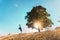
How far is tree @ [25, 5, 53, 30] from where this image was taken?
79.6 metres

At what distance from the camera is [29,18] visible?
267 feet

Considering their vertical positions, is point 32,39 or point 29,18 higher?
point 29,18

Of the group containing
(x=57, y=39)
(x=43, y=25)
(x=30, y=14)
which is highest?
(x=30, y=14)

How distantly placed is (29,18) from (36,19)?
11.3ft

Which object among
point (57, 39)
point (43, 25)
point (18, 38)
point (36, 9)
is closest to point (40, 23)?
point (43, 25)

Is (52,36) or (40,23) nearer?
(52,36)

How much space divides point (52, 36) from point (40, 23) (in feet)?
112

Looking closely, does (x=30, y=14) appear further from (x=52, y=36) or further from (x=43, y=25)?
(x=52, y=36)

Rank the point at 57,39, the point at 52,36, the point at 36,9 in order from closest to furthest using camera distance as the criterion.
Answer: the point at 57,39, the point at 52,36, the point at 36,9

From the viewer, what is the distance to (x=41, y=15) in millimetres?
80000

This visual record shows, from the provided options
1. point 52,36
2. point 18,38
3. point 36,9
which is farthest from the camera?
point 36,9

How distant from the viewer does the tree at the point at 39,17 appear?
79625 mm

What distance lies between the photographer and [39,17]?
263 feet

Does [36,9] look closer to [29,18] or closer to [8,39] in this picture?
[29,18]
